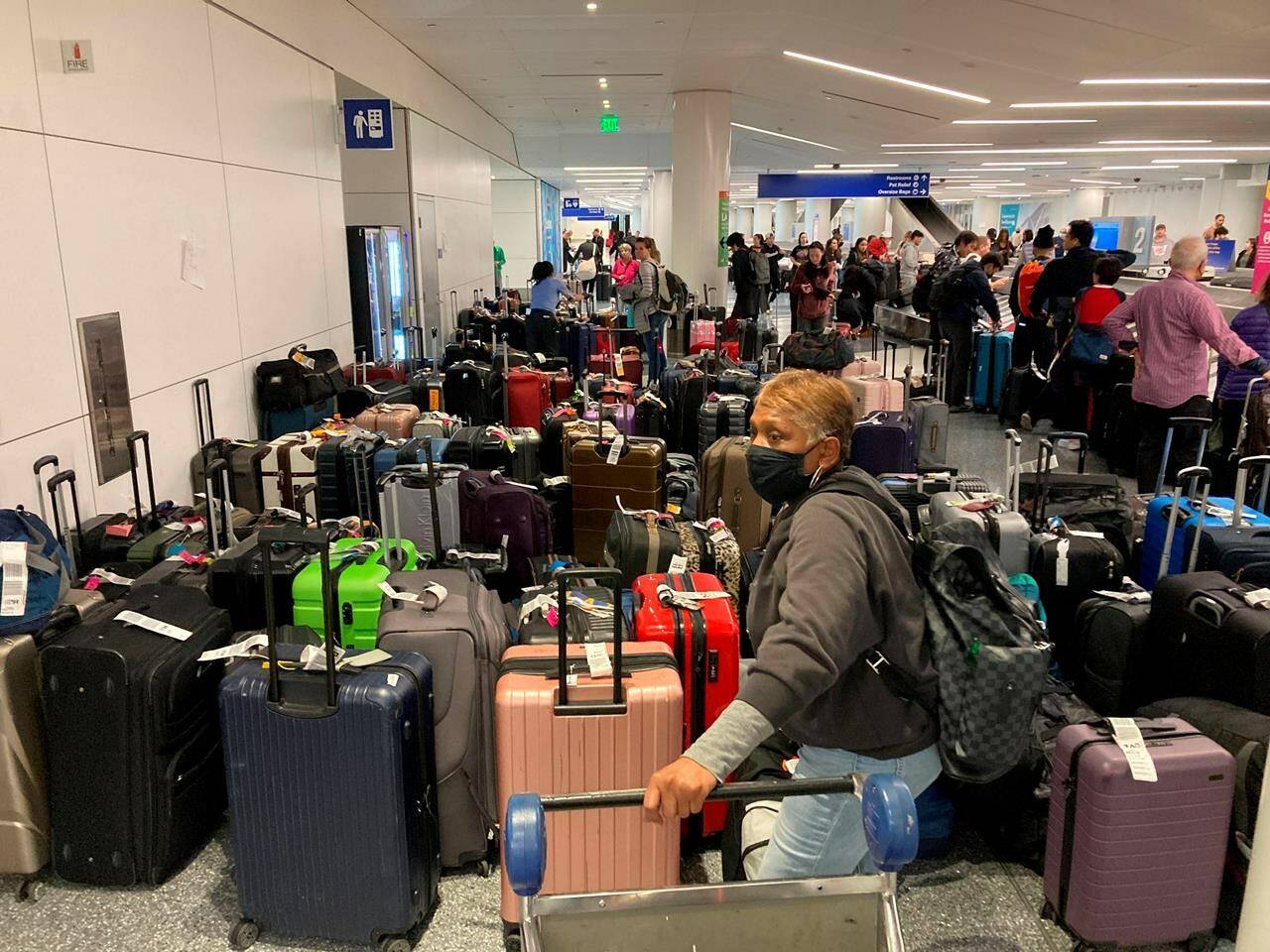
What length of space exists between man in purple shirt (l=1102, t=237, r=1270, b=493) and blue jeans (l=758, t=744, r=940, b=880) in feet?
18.3

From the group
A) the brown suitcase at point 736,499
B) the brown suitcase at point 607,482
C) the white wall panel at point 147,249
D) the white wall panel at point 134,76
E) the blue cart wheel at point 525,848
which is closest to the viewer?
the blue cart wheel at point 525,848

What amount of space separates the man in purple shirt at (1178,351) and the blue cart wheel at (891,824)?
19.8ft

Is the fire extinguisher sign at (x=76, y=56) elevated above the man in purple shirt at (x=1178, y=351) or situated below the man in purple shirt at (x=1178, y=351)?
above

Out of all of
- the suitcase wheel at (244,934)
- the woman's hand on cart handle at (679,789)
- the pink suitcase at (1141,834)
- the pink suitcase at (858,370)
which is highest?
the woman's hand on cart handle at (679,789)

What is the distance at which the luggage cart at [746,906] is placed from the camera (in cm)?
169

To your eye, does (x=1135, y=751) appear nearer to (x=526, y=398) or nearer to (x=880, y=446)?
(x=880, y=446)

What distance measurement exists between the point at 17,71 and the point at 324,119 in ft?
15.2

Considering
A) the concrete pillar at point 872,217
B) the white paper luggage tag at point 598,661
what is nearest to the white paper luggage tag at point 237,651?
the white paper luggage tag at point 598,661

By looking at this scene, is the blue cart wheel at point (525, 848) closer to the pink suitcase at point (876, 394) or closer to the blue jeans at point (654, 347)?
the pink suitcase at point (876, 394)

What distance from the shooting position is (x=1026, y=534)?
3840 millimetres

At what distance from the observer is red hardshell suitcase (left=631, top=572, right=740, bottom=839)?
10.3ft

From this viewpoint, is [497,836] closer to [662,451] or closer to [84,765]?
[84,765]

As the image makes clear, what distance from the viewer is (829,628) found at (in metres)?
1.83

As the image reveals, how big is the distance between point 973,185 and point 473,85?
99.0ft
